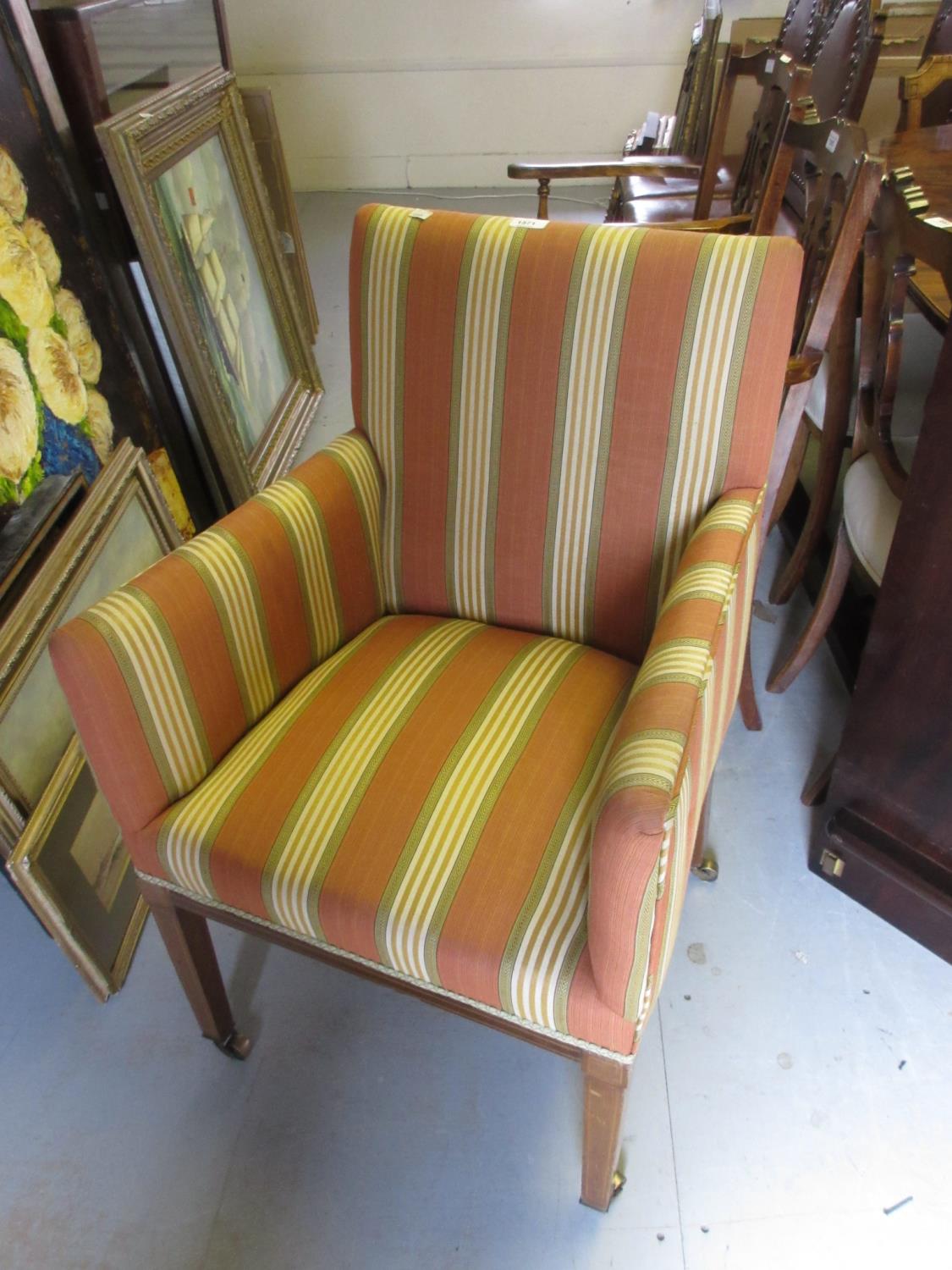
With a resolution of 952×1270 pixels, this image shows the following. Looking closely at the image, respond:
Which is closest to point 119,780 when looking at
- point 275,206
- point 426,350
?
point 426,350

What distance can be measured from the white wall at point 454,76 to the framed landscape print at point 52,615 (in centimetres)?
309

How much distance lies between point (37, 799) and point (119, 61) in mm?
1161

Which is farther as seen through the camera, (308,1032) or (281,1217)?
(308,1032)

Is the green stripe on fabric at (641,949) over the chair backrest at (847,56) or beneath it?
beneath

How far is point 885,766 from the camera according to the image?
103 cm

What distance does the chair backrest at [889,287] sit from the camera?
889 mm

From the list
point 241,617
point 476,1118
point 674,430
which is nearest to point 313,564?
point 241,617

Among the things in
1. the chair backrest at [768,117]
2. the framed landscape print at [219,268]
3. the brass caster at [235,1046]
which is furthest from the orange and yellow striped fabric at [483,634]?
the chair backrest at [768,117]

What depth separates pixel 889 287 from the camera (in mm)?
1042

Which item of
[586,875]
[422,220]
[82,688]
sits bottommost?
[586,875]

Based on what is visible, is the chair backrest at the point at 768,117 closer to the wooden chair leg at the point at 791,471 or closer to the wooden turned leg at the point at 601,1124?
the wooden chair leg at the point at 791,471

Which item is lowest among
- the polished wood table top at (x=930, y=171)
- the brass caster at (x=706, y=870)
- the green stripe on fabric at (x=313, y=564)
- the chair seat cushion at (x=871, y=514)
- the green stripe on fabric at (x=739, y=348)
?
the brass caster at (x=706, y=870)

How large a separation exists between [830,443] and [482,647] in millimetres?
817

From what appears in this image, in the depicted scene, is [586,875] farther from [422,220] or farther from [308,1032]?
[422,220]
